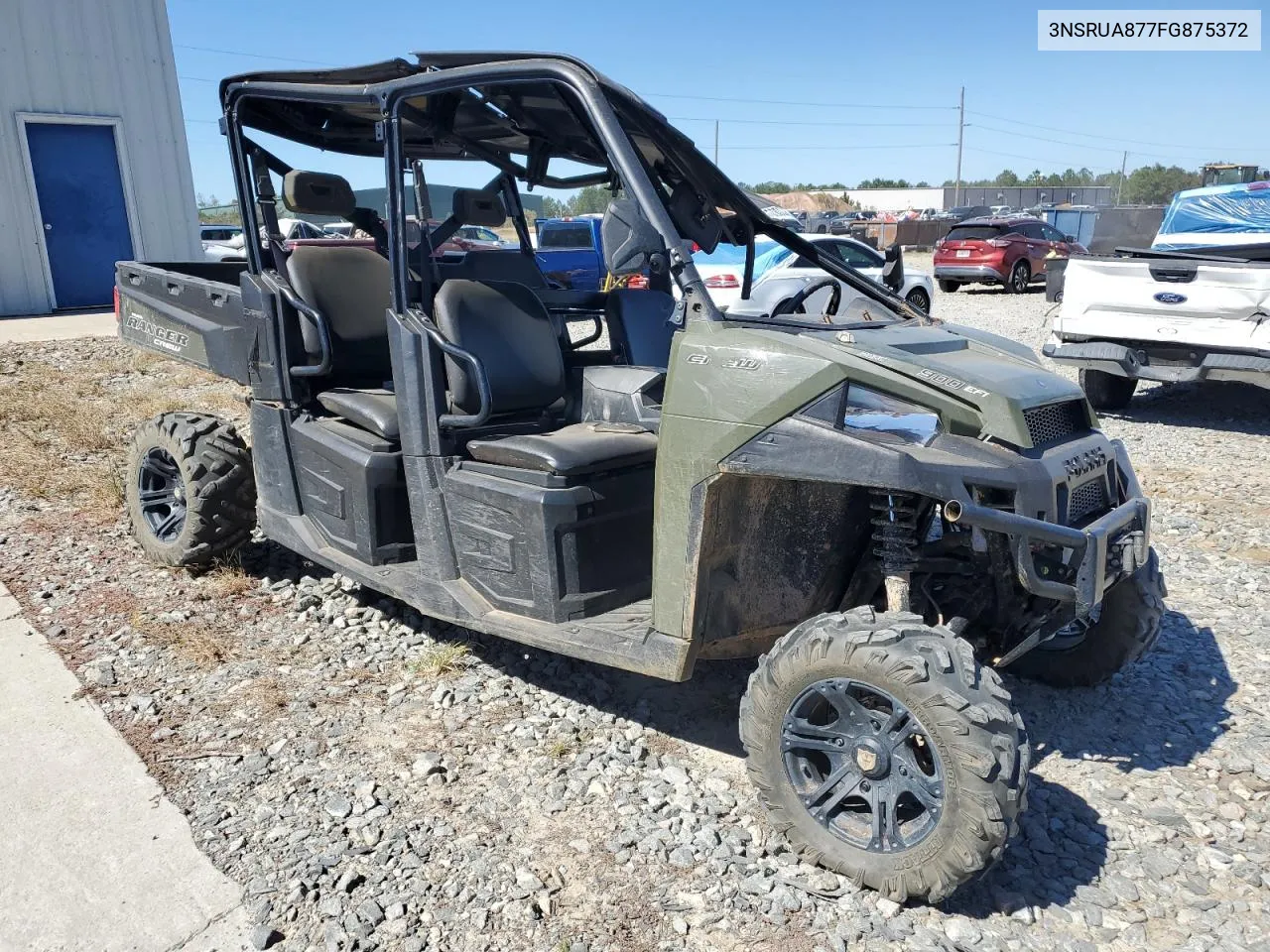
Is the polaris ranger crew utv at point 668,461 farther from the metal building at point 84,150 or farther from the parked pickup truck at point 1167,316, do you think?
the metal building at point 84,150

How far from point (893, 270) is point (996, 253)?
1745 centimetres

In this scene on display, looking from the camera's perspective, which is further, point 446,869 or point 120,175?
point 120,175

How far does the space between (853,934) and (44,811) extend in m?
2.52

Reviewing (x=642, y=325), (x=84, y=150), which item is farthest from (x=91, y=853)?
(x=84, y=150)

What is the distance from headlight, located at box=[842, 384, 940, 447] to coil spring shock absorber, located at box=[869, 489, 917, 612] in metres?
Answer: 0.20

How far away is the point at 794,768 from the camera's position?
2.90m

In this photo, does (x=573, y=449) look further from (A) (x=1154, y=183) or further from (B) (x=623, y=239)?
(A) (x=1154, y=183)

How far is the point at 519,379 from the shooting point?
3.95 m

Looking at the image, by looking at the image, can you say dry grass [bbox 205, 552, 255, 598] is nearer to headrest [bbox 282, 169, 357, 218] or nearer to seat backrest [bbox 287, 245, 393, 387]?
seat backrest [bbox 287, 245, 393, 387]

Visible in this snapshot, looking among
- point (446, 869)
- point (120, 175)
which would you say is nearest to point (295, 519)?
point (446, 869)

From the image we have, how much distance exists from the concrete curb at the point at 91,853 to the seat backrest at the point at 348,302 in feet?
5.95

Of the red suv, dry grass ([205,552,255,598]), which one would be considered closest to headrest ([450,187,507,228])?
dry grass ([205,552,255,598])

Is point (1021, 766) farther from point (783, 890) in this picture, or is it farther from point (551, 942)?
point (551, 942)

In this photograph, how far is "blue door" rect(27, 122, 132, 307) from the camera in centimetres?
1383
